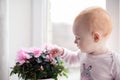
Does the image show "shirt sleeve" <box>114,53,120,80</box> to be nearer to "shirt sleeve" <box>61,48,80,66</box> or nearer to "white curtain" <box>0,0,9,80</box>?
"shirt sleeve" <box>61,48,80,66</box>

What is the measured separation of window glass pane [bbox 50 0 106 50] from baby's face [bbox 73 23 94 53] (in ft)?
1.50

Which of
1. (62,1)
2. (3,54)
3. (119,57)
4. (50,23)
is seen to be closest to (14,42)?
(3,54)

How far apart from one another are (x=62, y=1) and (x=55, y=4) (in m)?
0.05

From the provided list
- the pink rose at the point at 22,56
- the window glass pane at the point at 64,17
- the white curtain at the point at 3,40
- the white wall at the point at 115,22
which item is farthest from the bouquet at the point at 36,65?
the white wall at the point at 115,22

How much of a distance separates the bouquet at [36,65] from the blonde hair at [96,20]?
247 millimetres

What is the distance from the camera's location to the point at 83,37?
1.03m

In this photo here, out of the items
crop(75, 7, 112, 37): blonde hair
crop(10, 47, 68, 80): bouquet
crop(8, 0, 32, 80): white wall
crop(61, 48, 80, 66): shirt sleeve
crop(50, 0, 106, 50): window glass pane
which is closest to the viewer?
crop(75, 7, 112, 37): blonde hair

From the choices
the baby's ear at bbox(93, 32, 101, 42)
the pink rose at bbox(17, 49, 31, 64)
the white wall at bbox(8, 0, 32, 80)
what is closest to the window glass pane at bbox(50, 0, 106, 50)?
the white wall at bbox(8, 0, 32, 80)

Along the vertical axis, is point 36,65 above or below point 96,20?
below

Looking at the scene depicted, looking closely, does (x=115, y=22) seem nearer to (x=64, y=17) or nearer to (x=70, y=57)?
(x=64, y=17)

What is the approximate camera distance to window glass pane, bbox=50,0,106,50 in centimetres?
149

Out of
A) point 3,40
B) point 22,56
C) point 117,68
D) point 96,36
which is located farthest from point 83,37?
point 3,40

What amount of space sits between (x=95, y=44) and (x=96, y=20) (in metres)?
0.12

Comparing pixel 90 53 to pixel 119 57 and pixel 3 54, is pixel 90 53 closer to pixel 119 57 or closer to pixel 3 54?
pixel 119 57
